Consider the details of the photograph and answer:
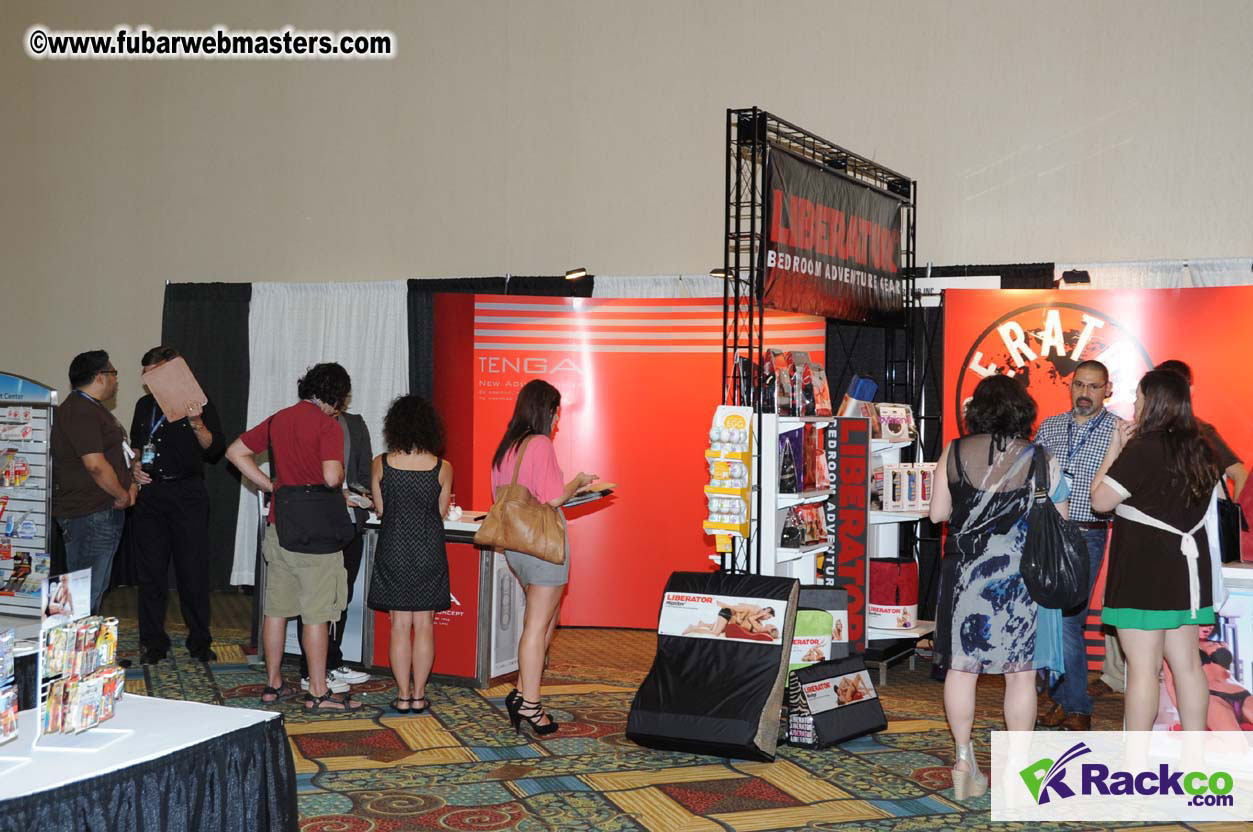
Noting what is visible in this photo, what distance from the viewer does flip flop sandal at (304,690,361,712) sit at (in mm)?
4973

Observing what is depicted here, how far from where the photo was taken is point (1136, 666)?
3.85 metres

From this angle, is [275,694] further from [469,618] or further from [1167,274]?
[1167,274]

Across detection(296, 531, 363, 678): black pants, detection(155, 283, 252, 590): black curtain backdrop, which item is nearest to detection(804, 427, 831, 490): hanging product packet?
detection(296, 531, 363, 678): black pants

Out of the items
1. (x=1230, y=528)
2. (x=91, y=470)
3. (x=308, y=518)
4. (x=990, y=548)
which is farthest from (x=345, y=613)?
(x=1230, y=528)

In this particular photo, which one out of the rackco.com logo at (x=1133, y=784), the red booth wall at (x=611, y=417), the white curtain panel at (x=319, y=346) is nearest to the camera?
the rackco.com logo at (x=1133, y=784)

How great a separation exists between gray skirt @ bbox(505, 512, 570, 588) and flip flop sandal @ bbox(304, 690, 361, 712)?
109cm

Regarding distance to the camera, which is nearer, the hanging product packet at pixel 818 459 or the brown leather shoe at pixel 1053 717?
the brown leather shoe at pixel 1053 717

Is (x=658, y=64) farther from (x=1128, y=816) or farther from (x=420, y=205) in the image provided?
(x=1128, y=816)

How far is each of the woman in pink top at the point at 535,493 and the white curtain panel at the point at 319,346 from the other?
3.39m

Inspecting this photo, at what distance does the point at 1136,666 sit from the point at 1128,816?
479 millimetres

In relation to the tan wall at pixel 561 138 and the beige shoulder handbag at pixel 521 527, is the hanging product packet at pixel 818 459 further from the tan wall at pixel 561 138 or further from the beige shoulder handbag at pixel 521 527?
the tan wall at pixel 561 138

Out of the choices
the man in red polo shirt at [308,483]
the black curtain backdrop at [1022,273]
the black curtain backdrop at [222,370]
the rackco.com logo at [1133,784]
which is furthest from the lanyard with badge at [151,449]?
the black curtain backdrop at [1022,273]

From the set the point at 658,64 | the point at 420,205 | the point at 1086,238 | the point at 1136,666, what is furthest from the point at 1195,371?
the point at 420,205

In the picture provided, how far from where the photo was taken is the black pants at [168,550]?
5.70 meters
